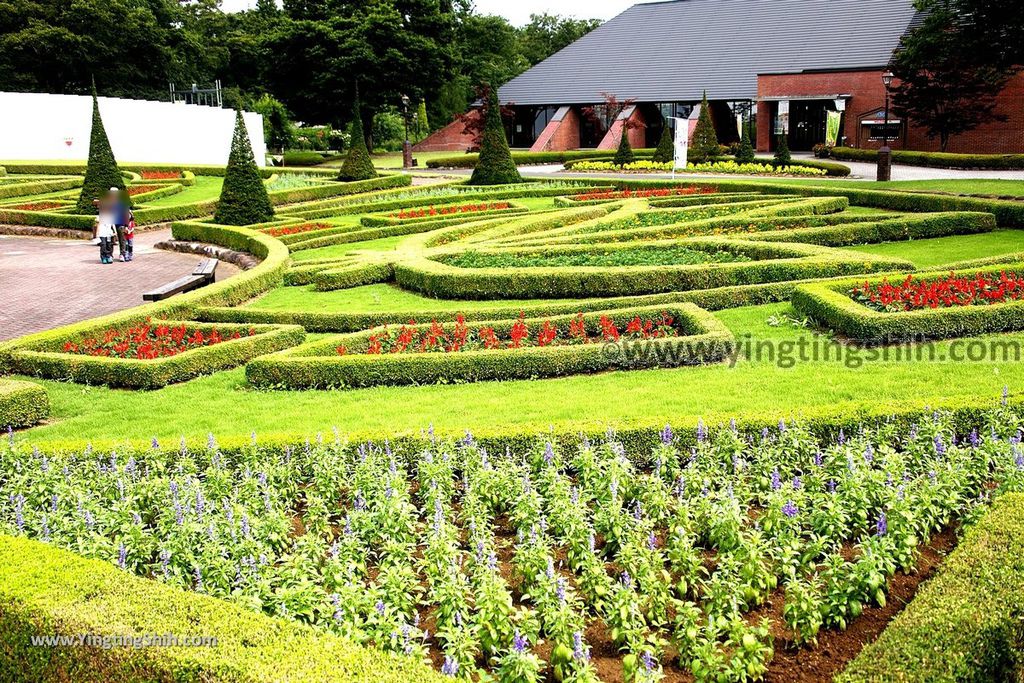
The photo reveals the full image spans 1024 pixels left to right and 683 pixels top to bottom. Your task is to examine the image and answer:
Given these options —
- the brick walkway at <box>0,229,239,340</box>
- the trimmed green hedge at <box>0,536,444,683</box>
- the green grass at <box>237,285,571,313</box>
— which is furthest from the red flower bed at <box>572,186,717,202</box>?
the trimmed green hedge at <box>0,536,444,683</box>

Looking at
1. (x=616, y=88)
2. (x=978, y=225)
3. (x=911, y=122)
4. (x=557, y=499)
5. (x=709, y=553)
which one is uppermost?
(x=616, y=88)

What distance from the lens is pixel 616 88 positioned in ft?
165

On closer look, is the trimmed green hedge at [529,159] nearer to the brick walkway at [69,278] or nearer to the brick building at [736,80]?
the brick building at [736,80]

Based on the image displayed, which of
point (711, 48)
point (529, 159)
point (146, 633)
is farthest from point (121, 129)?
point (146, 633)

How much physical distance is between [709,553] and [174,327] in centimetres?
879

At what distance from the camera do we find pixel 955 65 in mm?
32906

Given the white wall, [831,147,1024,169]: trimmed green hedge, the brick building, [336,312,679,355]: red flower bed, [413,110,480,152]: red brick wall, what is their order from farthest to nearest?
[413,110,480,152]: red brick wall → the brick building → the white wall → [831,147,1024,169]: trimmed green hedge → [336,312,679,355]: red flower bed

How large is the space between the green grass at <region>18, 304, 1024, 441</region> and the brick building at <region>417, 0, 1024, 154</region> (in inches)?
1272

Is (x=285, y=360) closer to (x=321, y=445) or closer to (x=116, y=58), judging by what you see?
(x=321, y=445)

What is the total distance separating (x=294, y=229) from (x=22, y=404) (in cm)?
1363

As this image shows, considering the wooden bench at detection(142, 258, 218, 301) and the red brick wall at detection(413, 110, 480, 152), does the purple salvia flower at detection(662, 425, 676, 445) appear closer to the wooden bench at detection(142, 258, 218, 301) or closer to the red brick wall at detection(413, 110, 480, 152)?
the wooden bench at detection(142, 258, 218, 301)

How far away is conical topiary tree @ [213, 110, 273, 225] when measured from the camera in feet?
77.9

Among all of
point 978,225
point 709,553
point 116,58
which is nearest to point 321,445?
point 709,553

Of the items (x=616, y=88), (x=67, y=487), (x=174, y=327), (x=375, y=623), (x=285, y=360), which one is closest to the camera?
(x=375, y=623)
